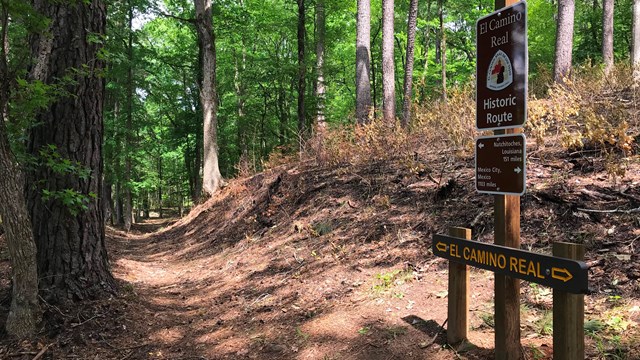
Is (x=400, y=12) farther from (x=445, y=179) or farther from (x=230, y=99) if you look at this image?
(x=445, y=179)

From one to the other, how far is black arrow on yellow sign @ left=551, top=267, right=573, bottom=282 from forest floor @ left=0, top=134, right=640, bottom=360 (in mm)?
828

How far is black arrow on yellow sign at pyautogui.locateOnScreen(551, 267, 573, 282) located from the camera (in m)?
2.43

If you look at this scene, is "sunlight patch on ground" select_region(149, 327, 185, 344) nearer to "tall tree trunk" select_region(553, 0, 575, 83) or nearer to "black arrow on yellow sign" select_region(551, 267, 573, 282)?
"black arrow on yellow sign" select_region(551, 267, 573, 282)

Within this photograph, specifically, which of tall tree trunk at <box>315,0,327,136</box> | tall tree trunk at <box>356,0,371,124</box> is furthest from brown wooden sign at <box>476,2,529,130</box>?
tall tree trunk at <box>315,0,327,136</box>

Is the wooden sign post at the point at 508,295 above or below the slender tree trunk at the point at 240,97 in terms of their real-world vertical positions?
below

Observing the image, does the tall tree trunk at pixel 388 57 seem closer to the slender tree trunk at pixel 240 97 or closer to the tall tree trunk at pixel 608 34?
the tall tree trunk at pixel 608 34

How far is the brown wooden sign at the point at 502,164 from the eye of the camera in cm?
274

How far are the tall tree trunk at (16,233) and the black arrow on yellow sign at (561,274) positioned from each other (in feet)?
15.1

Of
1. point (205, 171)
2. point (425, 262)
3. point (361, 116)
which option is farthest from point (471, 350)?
point (205, 171)

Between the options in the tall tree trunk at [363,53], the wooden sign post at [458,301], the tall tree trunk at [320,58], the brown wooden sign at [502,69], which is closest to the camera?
the brown wooden sign at [502,69]

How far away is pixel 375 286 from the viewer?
195 inches

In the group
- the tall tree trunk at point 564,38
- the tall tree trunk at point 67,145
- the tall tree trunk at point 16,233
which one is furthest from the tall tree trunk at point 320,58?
the tall tree trunk at point 16,233

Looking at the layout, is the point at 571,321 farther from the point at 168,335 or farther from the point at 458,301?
the point at 168,335

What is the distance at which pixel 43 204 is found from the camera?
4.89 metres
